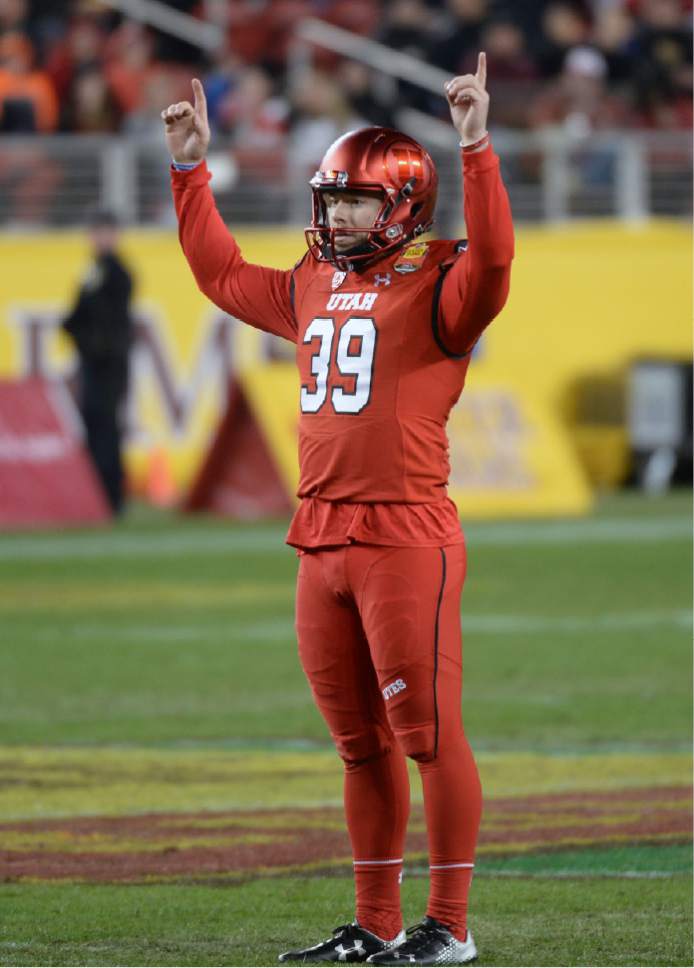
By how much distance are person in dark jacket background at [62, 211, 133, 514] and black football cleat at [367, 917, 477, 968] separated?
12.1 meters

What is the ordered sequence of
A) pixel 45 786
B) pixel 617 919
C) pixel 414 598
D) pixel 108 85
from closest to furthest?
1. pixel 414 598
2. pixel 617 919
3. pixel 45 786
4. pixel 108 85

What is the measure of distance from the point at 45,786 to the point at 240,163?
1285 cm

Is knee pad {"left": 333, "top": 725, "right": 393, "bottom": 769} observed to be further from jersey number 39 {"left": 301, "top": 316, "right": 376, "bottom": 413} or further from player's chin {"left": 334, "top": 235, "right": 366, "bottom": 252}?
player's chin {"left": 334, "top": 235, "right": 366, "bottom": 252}

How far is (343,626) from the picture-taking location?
5.37 metres

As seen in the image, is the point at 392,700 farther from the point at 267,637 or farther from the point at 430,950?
the point at 267,637

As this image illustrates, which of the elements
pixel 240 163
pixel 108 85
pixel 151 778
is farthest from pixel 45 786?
pixel 108 85

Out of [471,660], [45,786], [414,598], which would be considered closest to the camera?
[414,598]

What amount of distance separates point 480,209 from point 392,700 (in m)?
1.18

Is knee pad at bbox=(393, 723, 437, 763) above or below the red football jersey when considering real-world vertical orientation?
below

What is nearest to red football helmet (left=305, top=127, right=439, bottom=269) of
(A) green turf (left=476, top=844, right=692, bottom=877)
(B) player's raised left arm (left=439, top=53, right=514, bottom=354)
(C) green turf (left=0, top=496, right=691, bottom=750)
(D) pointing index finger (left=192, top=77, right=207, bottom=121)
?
(B) player's raised left arm (left=439, top=53, right=514, bottom=354)

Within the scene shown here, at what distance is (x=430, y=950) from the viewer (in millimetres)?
5199

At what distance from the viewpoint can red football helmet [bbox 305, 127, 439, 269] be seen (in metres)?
5.37

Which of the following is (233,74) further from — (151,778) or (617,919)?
(617,919)

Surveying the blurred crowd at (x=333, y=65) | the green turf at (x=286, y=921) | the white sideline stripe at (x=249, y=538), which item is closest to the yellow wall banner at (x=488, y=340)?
the white sideline stripe at (x=249, y=538)
